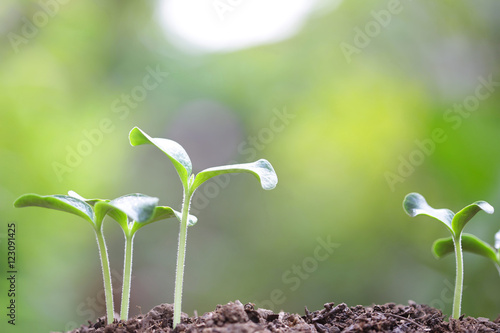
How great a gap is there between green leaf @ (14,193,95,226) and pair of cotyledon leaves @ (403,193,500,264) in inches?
23.8

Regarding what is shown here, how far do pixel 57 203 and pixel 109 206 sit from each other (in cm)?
9

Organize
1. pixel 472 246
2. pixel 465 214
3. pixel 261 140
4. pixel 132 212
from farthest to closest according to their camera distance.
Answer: pixel 261 140 < pixel 472 246 < pixel 465 214 < pixel 132 212

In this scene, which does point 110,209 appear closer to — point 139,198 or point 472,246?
point 139,198

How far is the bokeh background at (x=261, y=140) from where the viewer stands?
7.58 ft

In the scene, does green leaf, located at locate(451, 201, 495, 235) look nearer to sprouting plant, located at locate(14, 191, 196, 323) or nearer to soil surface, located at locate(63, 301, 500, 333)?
soil surface, located at locate(63, 301, 500, 333)

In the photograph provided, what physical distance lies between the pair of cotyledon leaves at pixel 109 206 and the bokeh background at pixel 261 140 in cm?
161

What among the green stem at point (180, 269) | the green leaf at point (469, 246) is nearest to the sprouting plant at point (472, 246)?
the green leaf at point (469, 246)

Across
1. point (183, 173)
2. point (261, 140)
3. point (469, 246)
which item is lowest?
point (469, 246)

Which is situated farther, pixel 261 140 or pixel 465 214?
pixel 261 140

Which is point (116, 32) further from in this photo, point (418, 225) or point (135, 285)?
point (418, 225)

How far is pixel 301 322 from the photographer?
2.53ft

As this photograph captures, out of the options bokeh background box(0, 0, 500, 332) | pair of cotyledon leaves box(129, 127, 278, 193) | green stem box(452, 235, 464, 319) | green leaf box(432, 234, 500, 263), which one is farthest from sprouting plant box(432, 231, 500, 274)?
bokeh background box(0, 0, 500, 332)

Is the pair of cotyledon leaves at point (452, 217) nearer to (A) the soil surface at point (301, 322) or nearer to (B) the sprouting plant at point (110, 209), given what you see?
(A) the soil surface at point (301, 322)

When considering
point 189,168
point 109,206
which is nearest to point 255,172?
point 189,168
